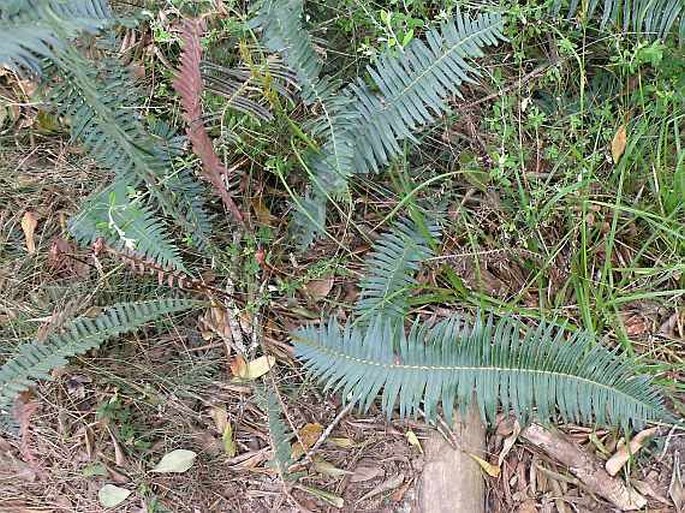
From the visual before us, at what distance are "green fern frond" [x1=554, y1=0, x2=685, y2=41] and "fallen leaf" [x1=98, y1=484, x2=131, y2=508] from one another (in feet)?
6.00

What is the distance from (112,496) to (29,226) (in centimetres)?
87

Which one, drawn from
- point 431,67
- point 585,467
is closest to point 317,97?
point 431,67

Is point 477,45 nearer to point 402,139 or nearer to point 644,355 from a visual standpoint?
point 402,139

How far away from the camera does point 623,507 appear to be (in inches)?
75.4

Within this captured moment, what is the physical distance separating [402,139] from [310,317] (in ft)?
1.89

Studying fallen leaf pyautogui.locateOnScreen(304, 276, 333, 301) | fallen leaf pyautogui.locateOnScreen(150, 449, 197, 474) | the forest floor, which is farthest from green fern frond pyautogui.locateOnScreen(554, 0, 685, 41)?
fallen leaf pyautogui.locateOnScreen(150, 449, 197, 474)

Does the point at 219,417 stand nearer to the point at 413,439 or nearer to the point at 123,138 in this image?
the point at 413,439

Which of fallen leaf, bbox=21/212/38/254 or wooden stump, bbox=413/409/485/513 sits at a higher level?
fallen leaf, bbox=21/212/38/254

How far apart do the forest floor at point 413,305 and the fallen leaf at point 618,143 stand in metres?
0.02

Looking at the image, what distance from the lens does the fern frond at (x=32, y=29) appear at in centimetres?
138

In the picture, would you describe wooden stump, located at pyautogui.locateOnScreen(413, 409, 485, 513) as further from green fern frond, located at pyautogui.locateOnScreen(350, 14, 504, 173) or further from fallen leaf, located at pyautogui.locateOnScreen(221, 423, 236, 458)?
green fern frond, located at pyautogui.locateOnScreen(350, 14, 504, 173)

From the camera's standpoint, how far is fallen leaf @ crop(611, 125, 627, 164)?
2066 millimetres

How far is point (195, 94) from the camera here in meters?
1.75

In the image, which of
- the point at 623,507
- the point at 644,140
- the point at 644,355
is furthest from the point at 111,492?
the point at 644,140
